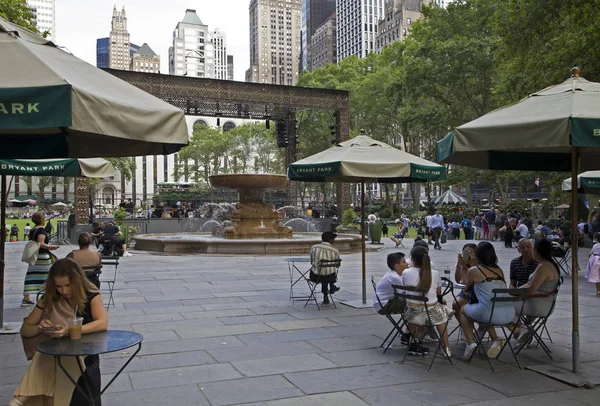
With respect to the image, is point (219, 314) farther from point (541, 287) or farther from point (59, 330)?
point (59, 330)

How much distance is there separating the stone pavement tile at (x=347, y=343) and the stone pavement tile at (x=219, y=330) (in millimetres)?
965

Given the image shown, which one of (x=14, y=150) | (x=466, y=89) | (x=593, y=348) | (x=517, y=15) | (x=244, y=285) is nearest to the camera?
(x=14, y=150)

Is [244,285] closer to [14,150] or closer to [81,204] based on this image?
[14,150]

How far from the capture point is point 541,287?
237 inches

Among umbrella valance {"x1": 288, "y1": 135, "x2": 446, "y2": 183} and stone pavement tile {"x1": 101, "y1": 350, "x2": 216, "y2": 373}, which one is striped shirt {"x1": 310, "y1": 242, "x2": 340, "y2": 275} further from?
stone pavement tile {"x1": 101, "y1": 350, "x2": 216, "y2": 373}

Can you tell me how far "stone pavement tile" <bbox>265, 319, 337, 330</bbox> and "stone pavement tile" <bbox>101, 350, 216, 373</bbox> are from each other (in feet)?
5.28

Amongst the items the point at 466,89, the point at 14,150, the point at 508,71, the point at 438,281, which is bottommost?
the point at 438,281

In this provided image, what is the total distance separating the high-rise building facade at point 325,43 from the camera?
520 feet

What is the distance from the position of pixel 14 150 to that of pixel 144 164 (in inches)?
4122

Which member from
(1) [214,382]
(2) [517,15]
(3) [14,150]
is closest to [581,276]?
(2) [517,15]

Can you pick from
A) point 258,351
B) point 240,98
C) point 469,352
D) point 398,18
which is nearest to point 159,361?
point 258,351

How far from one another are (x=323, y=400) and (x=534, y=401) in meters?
1.76

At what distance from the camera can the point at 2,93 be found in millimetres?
3455

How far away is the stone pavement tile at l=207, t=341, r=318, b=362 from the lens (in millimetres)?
6039
